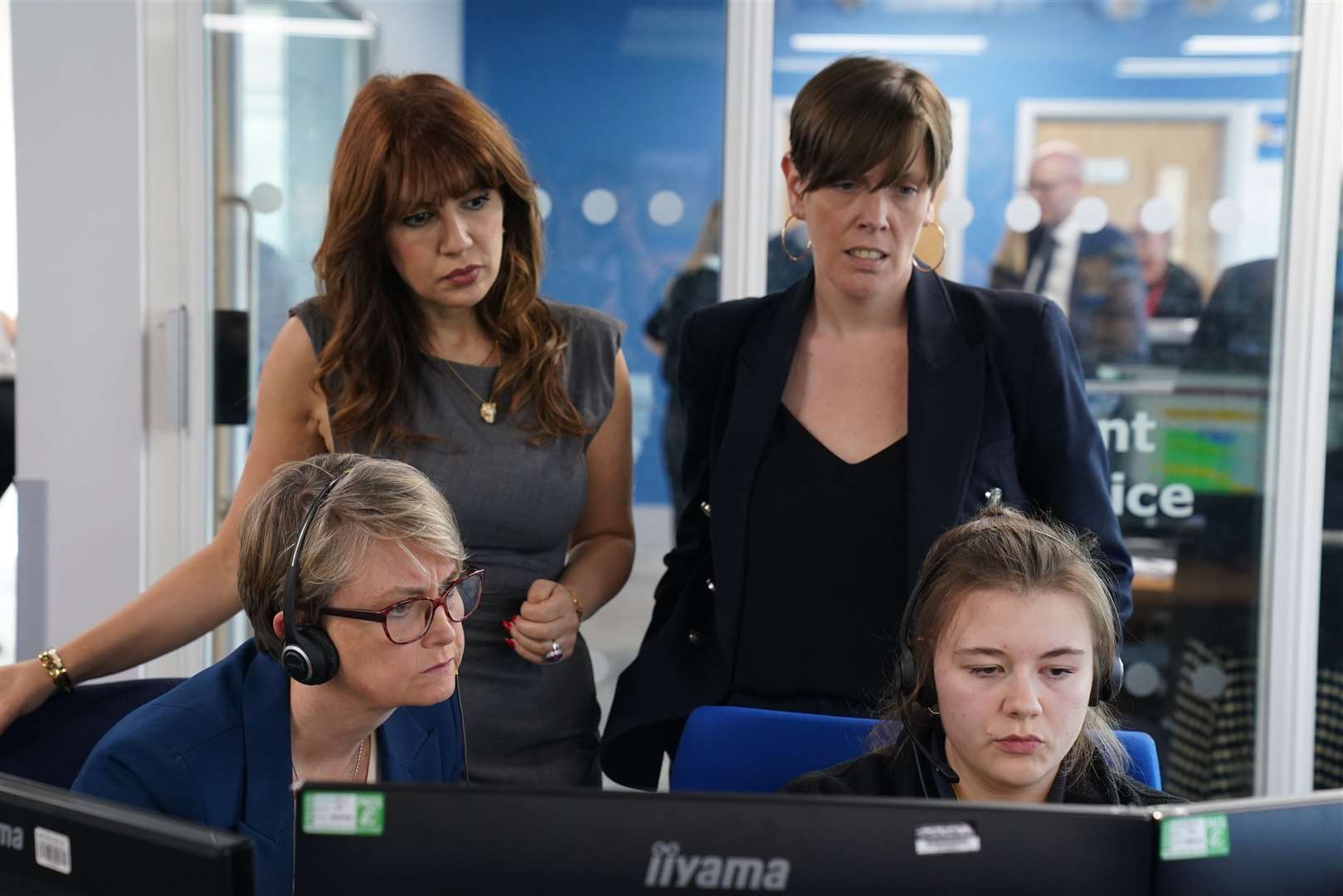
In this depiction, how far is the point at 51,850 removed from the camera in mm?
812

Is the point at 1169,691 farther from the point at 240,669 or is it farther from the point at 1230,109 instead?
the point at 240,669

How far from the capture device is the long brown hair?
1802 millimetres

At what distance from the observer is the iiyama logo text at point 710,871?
2.56 ft

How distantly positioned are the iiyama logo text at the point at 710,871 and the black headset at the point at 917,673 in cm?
65

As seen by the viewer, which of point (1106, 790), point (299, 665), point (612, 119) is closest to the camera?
point (299, 665)

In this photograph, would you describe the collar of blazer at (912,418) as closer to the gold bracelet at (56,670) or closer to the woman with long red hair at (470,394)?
the woman with long red hair at (470,394)

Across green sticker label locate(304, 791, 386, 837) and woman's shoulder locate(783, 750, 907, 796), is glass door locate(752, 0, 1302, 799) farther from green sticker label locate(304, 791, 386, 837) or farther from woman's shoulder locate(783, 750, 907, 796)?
green sticker label locate(304, 791, 386, 837)

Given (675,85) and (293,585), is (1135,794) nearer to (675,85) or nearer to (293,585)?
(293,585)

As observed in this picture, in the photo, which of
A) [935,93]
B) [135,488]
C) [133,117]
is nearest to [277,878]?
[935,93]

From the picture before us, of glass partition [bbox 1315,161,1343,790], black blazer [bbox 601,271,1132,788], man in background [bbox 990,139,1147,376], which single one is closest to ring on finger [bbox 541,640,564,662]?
black blazer [bbox 601,271,1132,788]

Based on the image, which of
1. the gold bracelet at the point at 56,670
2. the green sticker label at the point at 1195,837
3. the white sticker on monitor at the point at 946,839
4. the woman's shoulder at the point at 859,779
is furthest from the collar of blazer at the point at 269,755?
the green sticker label at the point at 1195,837

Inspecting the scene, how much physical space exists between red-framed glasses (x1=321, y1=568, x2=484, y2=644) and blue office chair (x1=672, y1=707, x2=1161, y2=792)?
0.38m

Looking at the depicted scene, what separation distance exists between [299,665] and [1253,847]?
90 centimetres

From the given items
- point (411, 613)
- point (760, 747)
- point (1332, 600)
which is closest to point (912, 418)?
point (760, 747)
